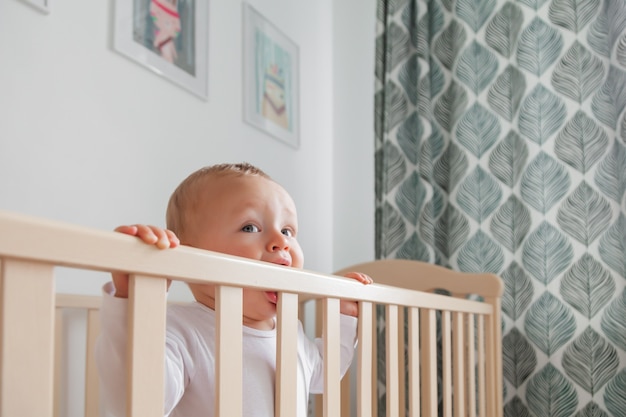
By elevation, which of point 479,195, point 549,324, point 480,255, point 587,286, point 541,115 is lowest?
point 549,324

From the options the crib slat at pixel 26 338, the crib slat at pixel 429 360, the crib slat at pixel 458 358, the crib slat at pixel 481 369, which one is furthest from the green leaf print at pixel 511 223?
the crib slat at pixel 26 338

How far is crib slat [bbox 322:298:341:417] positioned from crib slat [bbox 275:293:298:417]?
0.09 meters

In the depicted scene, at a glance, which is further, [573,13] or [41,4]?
[573,13]

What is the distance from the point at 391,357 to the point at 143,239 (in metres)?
0.56

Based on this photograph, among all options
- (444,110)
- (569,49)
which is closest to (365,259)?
(444,110)

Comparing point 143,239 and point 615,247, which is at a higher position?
point 615,247

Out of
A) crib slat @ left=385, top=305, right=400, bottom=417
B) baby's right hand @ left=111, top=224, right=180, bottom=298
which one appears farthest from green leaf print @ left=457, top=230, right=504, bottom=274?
baby's right hand @ left=111, top=224, right=180, bottom=298

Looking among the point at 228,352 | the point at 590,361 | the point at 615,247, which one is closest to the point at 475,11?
the point at 615,247

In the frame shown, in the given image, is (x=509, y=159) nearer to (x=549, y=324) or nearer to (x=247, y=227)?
(x=549, y=324)

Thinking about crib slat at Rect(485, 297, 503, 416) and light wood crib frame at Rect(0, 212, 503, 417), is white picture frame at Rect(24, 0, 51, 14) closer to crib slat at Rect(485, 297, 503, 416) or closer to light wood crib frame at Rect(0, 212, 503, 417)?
light wood crib frame at Rect(0, 212, 503, 417)

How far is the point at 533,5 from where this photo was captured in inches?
76.4

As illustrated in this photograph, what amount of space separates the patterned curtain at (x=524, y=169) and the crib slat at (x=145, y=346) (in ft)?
4.98

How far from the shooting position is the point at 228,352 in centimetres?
60

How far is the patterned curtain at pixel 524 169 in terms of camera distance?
1773mm
